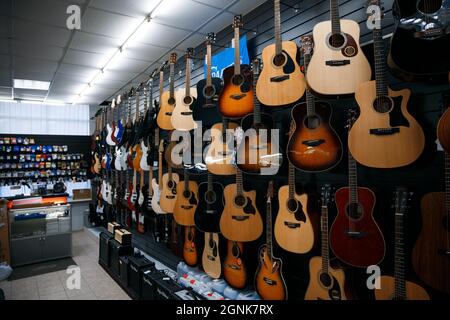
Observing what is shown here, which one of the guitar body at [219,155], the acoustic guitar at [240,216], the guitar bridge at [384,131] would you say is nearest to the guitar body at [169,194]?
the guitar body at [219,155]

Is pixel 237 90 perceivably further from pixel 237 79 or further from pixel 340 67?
pixel 340 67

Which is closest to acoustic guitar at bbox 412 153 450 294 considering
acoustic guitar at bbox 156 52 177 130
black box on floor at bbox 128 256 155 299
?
acoustic guitar at bbox 156 52 177 130

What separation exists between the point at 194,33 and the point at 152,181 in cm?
177

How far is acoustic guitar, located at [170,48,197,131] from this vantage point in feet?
8.79

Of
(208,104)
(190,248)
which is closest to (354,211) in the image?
(208,104)

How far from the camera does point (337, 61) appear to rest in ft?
4.79

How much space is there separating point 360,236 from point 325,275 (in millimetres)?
365

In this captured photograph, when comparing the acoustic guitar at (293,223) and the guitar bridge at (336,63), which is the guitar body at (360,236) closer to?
the acoustic guitar at (293,223)

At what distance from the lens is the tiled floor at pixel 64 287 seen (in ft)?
10.2

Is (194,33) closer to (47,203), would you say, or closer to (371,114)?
(371,114)

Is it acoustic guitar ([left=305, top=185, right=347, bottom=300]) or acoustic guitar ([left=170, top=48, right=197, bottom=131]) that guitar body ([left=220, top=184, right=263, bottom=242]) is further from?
acoustic guitar ([left=170, top=48, right=197, bottom=131])

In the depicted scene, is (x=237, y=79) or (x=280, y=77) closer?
(x=280, y=77)

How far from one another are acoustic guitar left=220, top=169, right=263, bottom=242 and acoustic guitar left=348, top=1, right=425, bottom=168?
87 centimetres

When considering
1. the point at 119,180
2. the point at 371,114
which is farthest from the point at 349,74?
the point at 119,180
